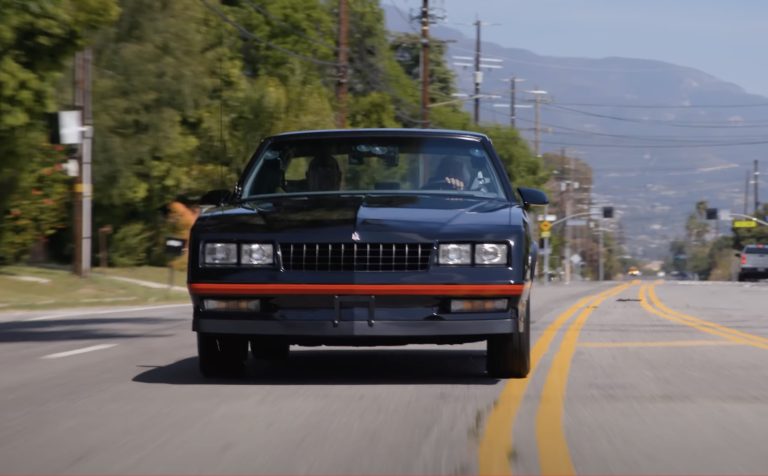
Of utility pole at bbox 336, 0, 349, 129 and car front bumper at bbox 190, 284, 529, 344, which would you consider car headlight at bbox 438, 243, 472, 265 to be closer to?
car front bumper at bbox 190, 284, 529, 344

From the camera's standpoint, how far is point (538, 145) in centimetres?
9962

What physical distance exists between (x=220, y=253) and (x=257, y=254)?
0.25 meters

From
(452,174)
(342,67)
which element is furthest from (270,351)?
(342,67)

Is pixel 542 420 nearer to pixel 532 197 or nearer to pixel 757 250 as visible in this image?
pixel 532 197

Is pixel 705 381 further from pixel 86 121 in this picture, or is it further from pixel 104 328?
pixel 86 121

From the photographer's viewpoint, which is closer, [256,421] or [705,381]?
[256,421]

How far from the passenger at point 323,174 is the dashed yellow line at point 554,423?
207 cm

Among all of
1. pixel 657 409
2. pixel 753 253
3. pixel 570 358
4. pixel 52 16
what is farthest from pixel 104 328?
pixel 753 253

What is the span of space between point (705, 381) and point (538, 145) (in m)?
90.9

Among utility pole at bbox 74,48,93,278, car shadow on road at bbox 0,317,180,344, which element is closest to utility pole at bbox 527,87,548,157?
utility pole at bbox 74,48,93,278

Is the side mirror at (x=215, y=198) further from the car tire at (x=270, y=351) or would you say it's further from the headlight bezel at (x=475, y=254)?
the headlight bezel at (x=475, y=254)

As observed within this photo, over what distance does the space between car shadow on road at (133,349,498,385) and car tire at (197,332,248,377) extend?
0.06 meters

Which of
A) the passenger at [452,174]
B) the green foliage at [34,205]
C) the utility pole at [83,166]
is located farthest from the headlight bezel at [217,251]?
the green foliage at [34,205]

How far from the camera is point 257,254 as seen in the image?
336 inches
